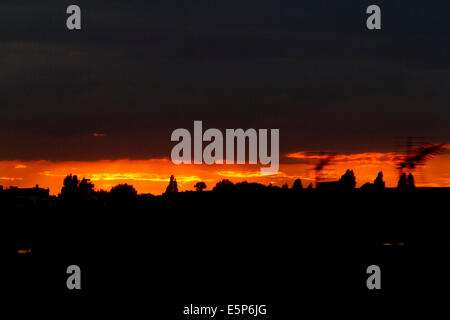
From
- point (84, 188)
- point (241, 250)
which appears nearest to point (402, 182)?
point (241, 250)

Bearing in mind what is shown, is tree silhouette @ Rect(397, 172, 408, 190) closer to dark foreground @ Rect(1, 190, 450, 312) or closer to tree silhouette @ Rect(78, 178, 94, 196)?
dark foreground @ Rect(1, 190, 450, 312)

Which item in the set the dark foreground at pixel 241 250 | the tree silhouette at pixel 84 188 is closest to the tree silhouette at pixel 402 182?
the dark foreground at pixel 241 250

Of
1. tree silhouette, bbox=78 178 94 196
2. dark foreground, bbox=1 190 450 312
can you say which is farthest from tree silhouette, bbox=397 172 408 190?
tree silhouette, bbox=78 178 94 196

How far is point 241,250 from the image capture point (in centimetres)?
4925

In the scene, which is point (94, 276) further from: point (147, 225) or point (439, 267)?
point (439, 267)

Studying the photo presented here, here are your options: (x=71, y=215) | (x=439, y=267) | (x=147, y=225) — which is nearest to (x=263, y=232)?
(x=147, y=225)

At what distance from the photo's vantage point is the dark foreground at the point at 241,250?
4234cm

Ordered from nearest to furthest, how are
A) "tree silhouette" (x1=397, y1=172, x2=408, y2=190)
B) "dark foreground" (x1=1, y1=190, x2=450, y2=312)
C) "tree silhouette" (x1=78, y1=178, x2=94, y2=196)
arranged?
"dark foreground" (x1=1, y1=190, x2=450, y2=312)
"tree silhouette" (x1=397, y1=172, x2=408, y2=190)
"tree silhouette" (x1=78, y1=178, x2=94, y2=196)

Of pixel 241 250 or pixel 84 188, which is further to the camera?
pixel 84 188

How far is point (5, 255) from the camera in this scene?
156 ft

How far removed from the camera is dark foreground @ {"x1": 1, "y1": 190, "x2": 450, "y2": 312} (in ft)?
139

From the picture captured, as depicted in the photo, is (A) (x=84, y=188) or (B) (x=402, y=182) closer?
(B) (x=402, y=182)

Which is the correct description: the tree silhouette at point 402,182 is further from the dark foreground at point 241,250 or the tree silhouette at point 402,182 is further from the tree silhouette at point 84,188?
the tree silhouette at point 84,188

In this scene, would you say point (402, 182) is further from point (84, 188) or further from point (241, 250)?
point (84, 188)
